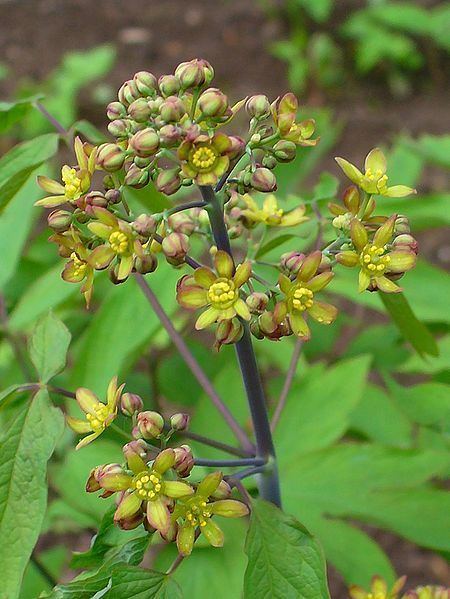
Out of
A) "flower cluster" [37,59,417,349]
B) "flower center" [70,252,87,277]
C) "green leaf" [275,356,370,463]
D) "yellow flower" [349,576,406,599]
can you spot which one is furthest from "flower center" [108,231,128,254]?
"green leaf" [275,356,370,463]

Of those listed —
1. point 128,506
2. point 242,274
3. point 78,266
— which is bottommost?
point 128,506

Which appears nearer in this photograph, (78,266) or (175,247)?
(175,247)

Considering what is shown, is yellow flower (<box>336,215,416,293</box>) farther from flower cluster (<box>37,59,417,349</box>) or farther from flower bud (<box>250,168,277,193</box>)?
flower bud (<box>250,168,277,193</box>)

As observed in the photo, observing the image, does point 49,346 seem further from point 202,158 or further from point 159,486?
point 202,158

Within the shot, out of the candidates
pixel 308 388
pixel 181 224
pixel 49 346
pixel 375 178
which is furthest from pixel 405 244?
pixel 308 388

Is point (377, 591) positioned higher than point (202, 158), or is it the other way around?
point (202, 158)

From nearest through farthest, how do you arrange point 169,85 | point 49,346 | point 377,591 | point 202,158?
1. point 202,158
2. point 169,85
3. point 49,346
4. point 377,591

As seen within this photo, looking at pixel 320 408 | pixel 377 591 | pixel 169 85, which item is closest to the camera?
pixel 169 85
